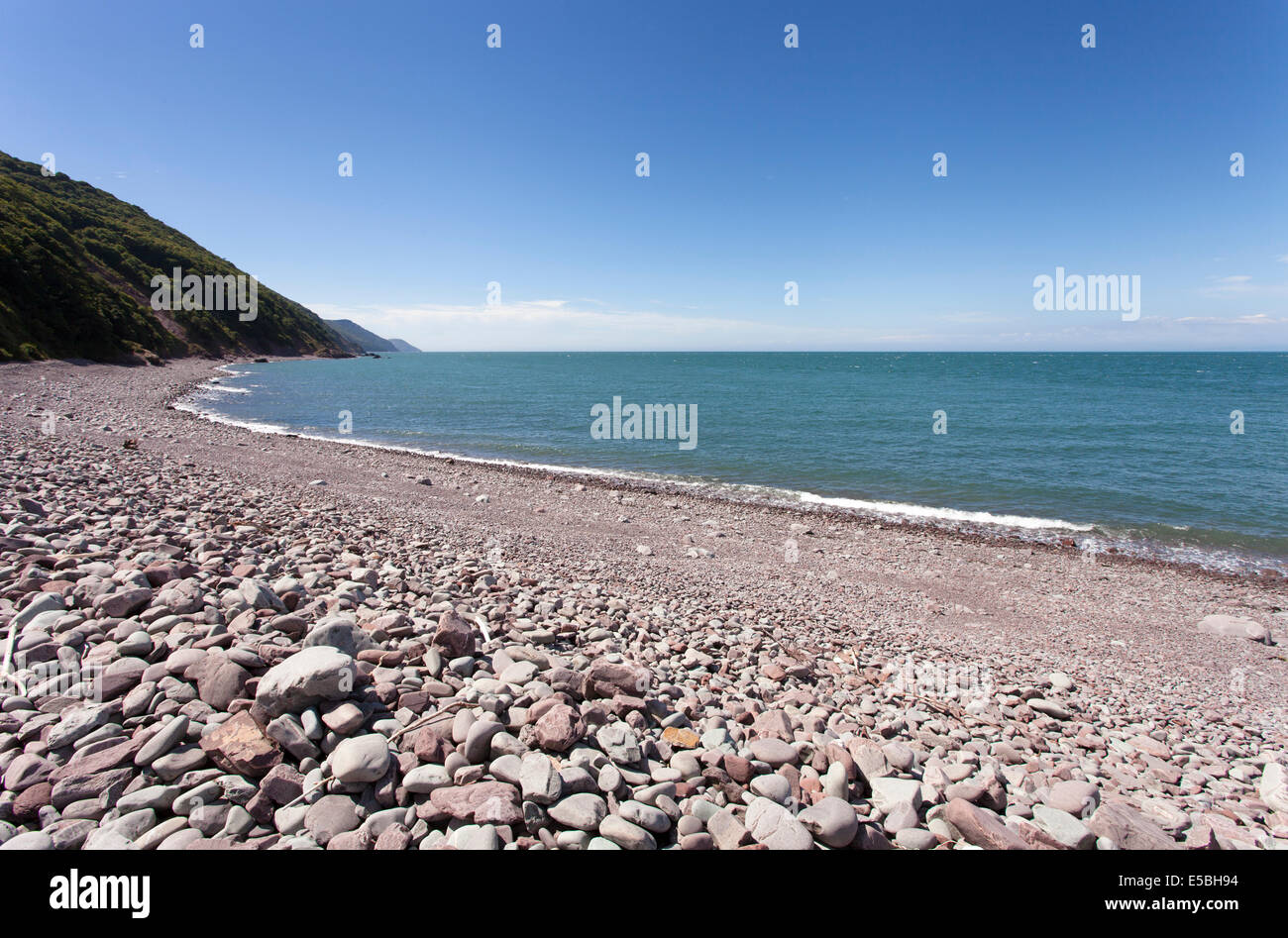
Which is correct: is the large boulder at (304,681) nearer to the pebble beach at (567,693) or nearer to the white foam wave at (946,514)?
the pebble beach at (567,693)

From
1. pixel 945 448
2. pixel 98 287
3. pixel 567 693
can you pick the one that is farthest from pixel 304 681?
pixel 98 287

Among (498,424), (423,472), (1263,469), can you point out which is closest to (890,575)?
(423,472)

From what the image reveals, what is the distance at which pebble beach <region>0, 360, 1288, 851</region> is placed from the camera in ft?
12.0

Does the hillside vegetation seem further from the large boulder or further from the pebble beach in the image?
the large boulder

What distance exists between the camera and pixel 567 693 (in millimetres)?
5344

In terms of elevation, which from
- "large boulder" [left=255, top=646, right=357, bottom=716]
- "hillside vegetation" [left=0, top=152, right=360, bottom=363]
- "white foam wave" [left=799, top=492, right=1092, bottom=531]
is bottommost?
"white foam wave" [left=799, top=492, right=1092, bottom=531]

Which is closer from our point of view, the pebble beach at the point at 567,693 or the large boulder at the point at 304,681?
the pebble beach at the point at 567,693

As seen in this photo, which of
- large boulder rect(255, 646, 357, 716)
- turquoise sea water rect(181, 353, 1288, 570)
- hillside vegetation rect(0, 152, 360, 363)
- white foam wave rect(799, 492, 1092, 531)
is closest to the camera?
large boulder rect(255, 646, 357, 716)

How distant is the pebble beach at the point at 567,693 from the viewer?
3.65 m

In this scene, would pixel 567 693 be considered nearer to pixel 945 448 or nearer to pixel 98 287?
pixel 945 448

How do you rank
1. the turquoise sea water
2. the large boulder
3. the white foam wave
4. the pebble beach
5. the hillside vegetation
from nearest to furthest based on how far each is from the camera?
the pebble beach
the large boulder
the white foam wave
the turquoise sea water
the hillside vegetation

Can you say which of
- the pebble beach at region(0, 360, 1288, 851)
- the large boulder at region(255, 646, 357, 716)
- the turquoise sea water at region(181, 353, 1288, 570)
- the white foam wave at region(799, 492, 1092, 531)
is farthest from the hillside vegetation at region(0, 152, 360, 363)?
the white foam wave at region(799, 492, 1092, 531)

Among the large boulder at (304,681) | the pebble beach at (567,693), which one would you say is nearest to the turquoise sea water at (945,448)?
the pebble beach at (567,693)
